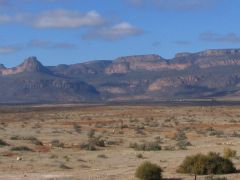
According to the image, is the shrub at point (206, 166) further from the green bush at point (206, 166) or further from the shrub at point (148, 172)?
the shrub at point (148, 172)

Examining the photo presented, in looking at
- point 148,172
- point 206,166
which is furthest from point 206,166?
point 148,172

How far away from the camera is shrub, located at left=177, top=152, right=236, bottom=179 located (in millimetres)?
26688

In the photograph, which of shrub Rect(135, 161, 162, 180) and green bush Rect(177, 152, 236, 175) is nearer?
shrub Rect(135, 161, 162, 180)

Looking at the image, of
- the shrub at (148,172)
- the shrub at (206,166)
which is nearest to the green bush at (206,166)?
the shrub at (206,166)

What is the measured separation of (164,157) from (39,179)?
1093 centimetres

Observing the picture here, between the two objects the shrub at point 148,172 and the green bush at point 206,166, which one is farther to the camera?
the green bush at point 206,166

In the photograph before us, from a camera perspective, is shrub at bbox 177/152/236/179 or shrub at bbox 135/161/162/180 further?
shrub at bbox 177/152/236/179

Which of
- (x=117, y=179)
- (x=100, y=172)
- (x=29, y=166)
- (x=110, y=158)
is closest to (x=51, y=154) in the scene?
(x=110, y=158)

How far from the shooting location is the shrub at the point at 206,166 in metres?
26.7

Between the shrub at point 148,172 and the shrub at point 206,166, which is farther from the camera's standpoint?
the shrub at point 206,166

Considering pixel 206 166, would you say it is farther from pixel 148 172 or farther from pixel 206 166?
pixel 148 172

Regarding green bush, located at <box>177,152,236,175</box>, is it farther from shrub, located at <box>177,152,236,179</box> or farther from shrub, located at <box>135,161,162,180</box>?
shrub, located at <box>135,161,162,180</box>

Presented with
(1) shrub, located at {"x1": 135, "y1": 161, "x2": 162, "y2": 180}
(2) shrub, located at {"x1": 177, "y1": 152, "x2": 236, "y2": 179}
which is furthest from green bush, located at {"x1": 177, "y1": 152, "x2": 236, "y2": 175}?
(1) shrub, located at {"x1": 135, "y1": 161, "x2": 162, "y2": 180}

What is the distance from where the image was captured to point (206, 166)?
26719 millimetres
